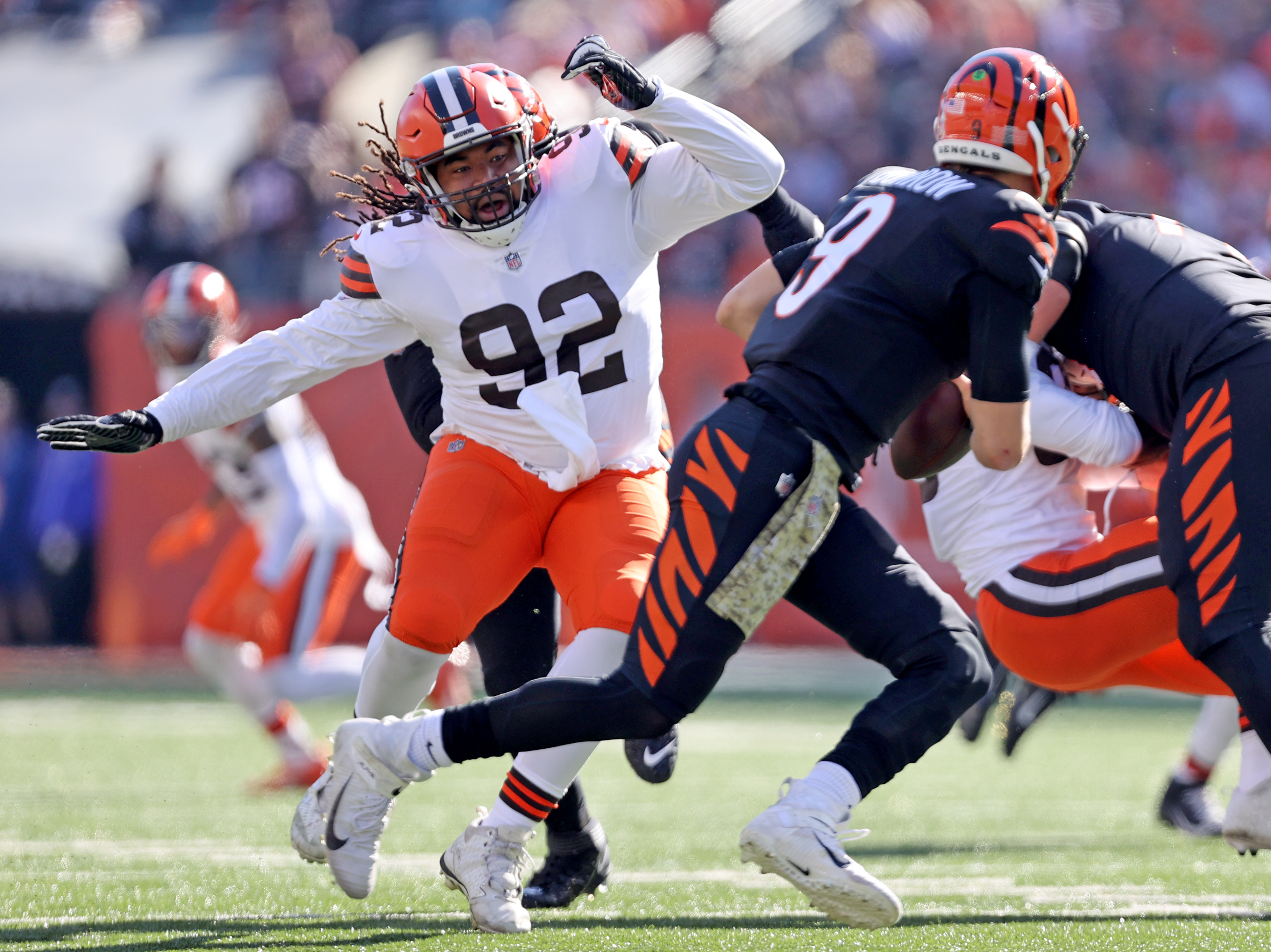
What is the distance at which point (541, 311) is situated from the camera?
3.08m

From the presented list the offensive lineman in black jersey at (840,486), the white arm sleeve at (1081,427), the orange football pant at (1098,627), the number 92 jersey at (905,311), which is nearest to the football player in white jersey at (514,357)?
the offensive lineman in black jersey at (840,486)

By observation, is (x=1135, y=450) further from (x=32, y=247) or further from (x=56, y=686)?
(x=32, y=247)

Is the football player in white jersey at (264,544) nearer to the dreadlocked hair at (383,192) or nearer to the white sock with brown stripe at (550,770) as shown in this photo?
the dreadlocked hair at (383,192)

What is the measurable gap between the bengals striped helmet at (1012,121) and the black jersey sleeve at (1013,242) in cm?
21

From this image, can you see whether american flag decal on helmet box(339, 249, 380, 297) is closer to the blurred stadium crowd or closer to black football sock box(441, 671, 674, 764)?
black football sock box(441, 671, 674, 764)

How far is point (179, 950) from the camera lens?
8.61 ft

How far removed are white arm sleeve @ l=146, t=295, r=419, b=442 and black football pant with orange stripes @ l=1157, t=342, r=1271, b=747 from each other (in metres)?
1.57

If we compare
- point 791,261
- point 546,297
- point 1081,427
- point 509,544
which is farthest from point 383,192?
point 1081,427

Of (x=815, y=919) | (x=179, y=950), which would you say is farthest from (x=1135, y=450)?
(x=179, y=950)

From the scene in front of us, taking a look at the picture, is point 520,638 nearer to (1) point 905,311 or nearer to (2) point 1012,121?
(1) point 905,311

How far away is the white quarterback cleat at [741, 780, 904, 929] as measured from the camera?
2.29 metres

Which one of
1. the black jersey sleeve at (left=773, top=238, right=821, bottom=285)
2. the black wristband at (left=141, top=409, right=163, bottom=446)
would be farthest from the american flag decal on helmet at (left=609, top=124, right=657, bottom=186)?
the black wristband at (left=141, top=409, right=163, bottom=446)

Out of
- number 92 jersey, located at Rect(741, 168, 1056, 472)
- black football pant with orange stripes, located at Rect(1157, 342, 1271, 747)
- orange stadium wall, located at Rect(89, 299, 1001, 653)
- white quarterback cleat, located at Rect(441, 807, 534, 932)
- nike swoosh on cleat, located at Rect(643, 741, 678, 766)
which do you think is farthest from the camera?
orange stadium wall, located at Rect(89, 299, 1001, 653)

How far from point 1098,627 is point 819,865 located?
4.25ft
